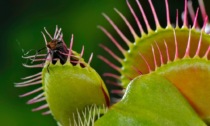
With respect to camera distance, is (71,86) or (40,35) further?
(40,35)

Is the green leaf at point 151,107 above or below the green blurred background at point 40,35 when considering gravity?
above

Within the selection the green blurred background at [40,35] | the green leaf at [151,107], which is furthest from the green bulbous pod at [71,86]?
the green blurred background at [40,35]

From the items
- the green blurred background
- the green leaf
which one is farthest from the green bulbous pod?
the green blurred background

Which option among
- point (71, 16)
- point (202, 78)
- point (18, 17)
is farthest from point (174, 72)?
point (18, 17)

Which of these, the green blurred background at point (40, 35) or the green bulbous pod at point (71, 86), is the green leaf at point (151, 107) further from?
the green blurred background at point (40, 35)

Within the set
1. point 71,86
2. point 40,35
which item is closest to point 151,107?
point 71,86

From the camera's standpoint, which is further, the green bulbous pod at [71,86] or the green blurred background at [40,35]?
the green blurred background at [40,35]

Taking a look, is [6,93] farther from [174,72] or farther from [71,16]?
[174,72]

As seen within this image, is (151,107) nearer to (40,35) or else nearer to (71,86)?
(71,86)
